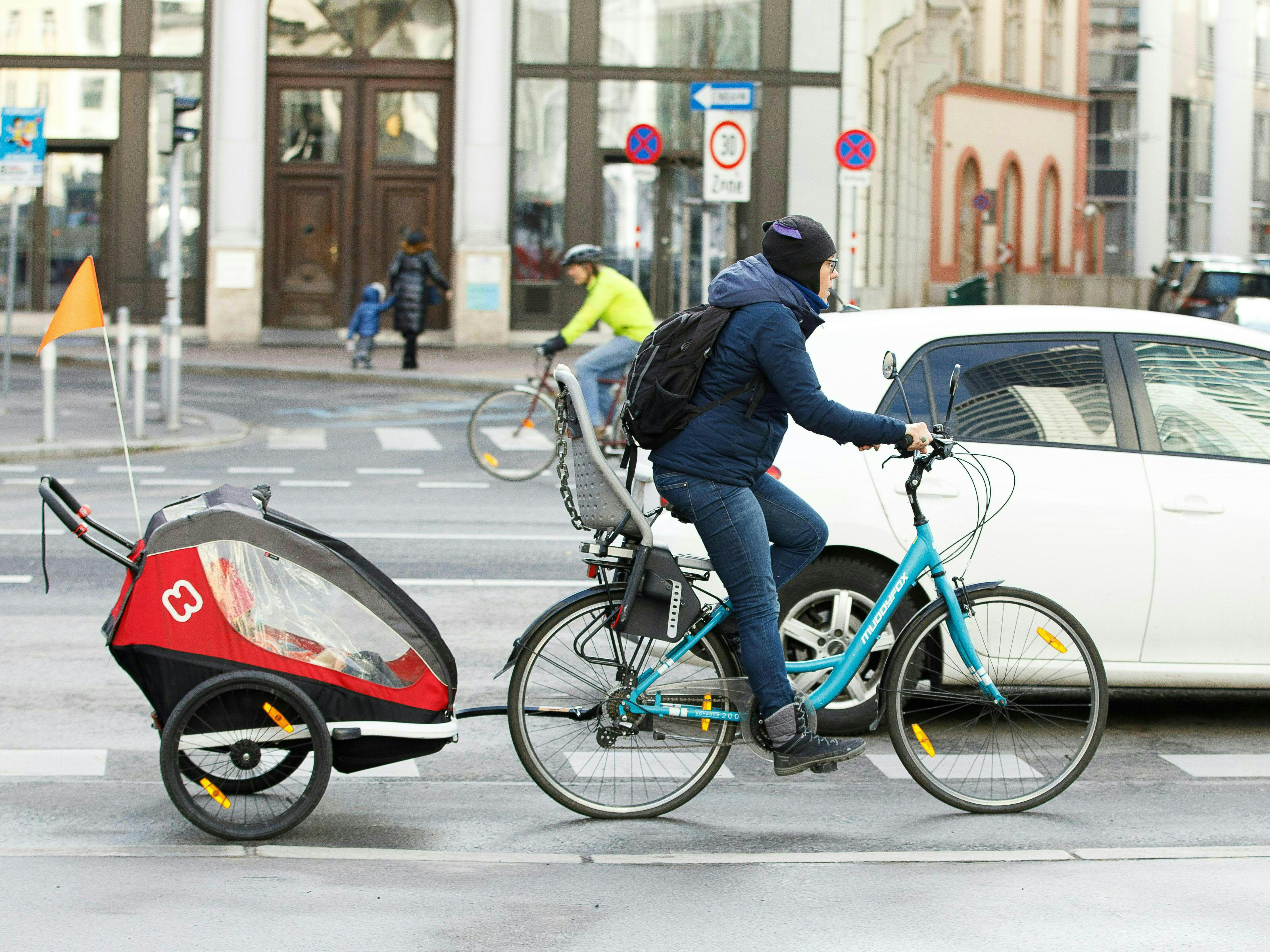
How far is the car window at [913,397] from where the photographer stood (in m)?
6.30

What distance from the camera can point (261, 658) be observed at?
16.5 ft

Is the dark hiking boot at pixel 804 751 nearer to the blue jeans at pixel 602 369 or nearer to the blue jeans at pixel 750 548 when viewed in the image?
the blue jeans at pixel 750 548

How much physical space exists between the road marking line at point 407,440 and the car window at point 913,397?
377 inches

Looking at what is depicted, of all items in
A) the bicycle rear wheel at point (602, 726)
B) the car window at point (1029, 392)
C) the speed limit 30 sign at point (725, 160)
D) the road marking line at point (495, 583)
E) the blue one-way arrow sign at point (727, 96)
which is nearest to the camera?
the bicycle rear wheel at point (602, 726)

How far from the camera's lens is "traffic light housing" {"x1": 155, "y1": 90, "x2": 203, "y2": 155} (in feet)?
55.0

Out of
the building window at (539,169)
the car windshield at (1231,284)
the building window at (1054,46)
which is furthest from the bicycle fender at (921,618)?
the building window at (1054,46)

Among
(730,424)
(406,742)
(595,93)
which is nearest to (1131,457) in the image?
(730,424)

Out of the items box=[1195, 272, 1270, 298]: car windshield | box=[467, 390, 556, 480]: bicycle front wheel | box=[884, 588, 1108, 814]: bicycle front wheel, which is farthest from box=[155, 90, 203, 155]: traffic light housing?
box=[1195, 272, 1270, 298]: car windshield

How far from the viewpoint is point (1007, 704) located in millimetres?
5492

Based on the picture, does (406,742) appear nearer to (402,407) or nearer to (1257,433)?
(1257,433)

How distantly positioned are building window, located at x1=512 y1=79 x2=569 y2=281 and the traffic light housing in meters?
12.0

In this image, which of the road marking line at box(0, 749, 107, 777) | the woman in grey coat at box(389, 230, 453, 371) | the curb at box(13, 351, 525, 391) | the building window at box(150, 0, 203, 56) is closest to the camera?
the road marking line at box(0, 749, 107, 777)

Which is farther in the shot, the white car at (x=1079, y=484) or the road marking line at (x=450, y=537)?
the road marking line at (x=450, y=537)

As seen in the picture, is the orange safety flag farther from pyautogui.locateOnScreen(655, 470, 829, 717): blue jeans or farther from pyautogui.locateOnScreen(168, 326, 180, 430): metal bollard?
pyautogui.locateOnScreen(168, 326, 180, 430): metal bollard
